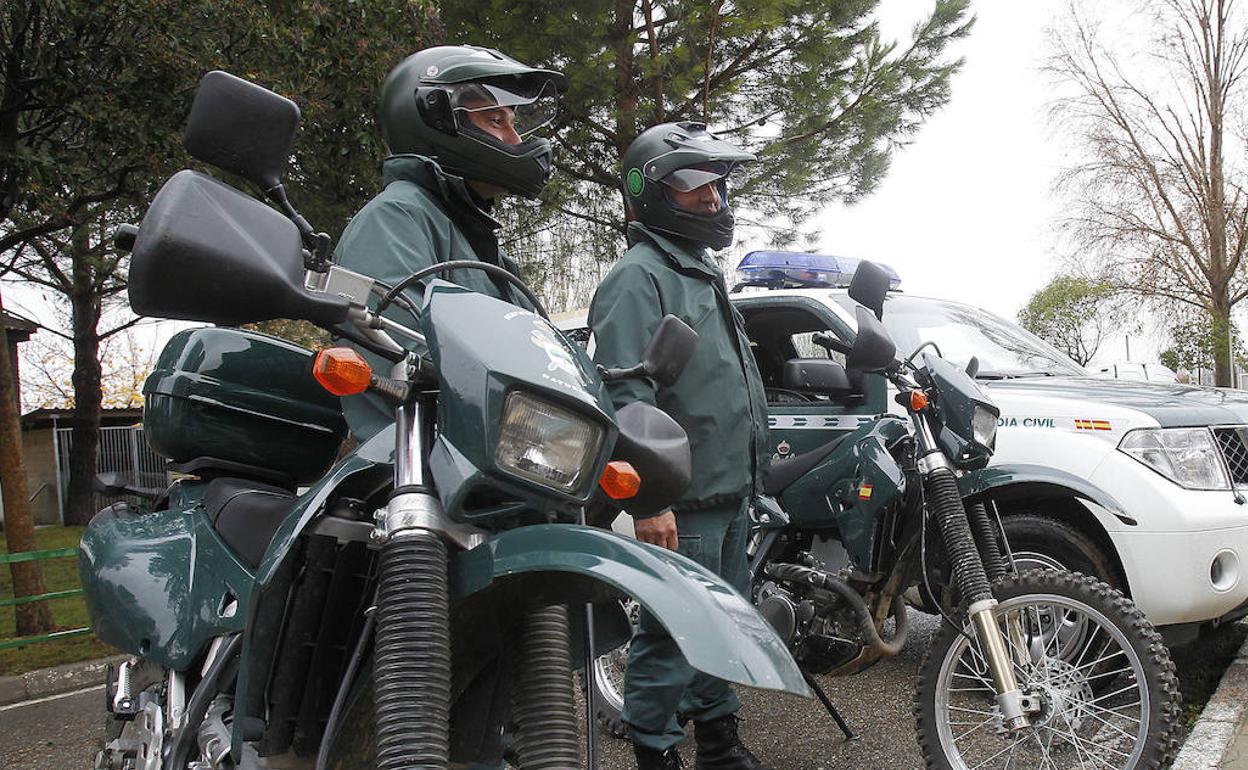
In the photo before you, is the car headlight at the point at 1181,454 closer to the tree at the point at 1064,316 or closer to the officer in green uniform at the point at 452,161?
the officer in green uniform at the point at 452,161

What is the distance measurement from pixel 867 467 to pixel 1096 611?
1.04 m

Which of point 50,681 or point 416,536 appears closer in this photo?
point 416,536

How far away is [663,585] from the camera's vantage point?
4.92 feet

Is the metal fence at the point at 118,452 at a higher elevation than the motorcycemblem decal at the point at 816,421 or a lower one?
lower

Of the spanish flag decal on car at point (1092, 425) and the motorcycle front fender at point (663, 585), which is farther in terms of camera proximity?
the spanish flag decal on car at point (1092, 425)

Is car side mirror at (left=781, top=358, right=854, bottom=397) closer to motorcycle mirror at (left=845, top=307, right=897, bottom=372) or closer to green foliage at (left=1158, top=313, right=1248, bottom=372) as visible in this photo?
motorcycle mirror at (left=845, top=307, right=897, bottom=372)

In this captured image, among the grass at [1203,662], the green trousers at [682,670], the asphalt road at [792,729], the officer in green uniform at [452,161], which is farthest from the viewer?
the grass at [1203,662]

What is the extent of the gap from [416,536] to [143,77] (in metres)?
6.39

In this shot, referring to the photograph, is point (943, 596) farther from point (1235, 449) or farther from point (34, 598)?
point (34, 598)

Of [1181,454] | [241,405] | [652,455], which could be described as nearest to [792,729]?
[1181,454]

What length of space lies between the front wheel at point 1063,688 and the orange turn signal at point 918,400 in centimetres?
63

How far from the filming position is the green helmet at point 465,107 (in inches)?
99.7

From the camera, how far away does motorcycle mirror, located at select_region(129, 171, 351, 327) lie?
Answer: 4.92 ft

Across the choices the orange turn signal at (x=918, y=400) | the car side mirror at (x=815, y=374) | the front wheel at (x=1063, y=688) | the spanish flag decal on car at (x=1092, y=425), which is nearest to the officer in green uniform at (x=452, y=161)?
the car side mirror at (x=815, y=374)
